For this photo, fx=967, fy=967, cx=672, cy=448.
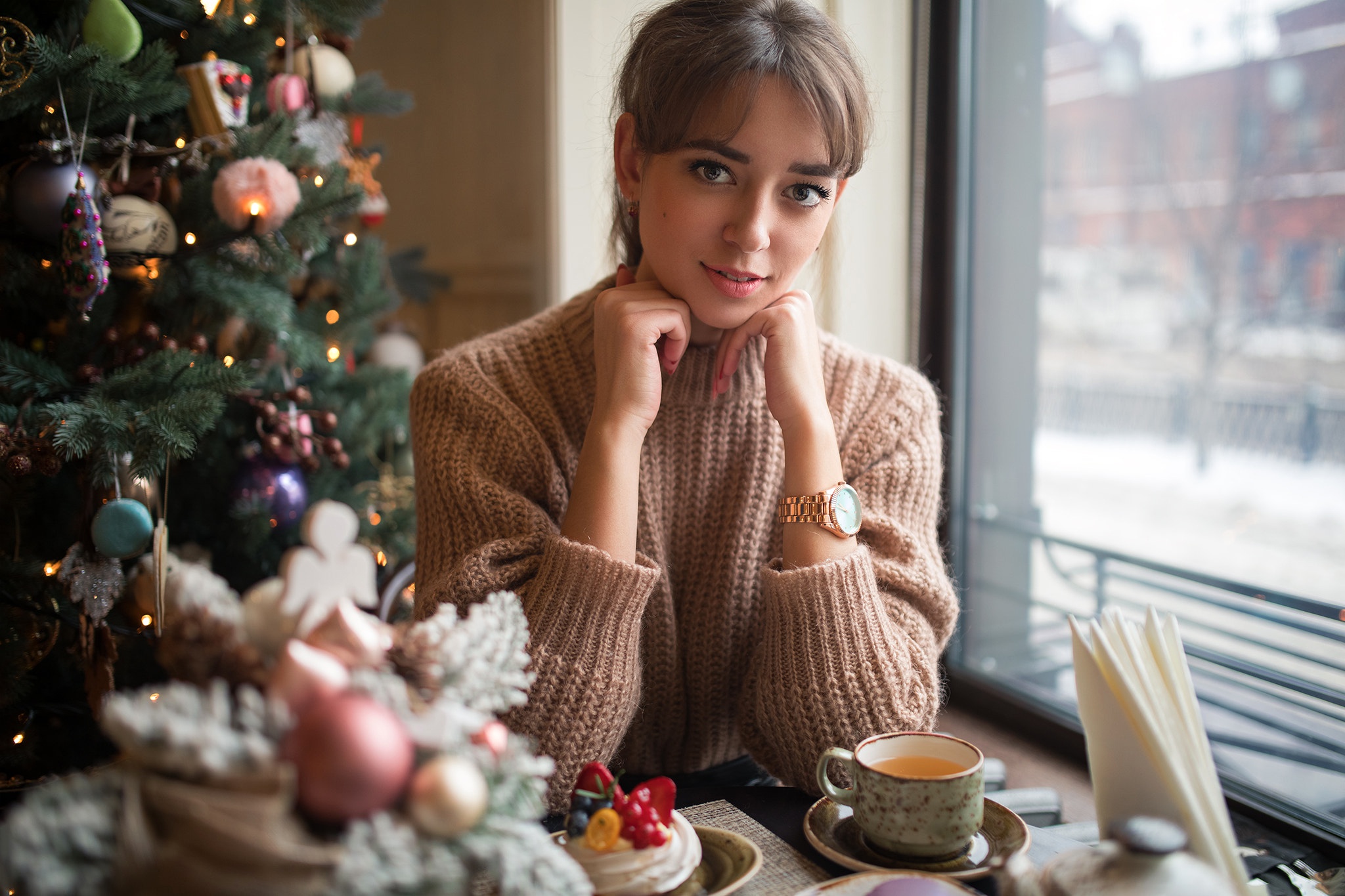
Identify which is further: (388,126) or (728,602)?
(388,126)

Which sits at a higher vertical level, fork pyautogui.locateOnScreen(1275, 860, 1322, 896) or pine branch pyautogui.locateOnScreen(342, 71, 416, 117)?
pine branch pyautogui.locateOnScreen(342, 71, 416, 117)

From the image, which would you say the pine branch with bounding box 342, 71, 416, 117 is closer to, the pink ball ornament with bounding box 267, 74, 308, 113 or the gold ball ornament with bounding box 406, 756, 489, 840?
the pink ball ornament with bounding box 267, 74, 308, 113

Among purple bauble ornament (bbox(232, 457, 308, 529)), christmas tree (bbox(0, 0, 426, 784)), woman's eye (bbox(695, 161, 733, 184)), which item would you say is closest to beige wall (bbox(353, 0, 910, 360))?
christmas tree (bbox(0, 0, 426, 784))

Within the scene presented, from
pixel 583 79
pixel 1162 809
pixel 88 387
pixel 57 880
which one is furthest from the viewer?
pixel 583 79

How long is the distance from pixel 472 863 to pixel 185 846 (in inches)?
5.3

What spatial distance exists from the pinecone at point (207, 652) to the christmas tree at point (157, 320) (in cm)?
87

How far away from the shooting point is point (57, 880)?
43 centimetres

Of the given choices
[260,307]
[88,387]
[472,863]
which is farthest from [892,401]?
[88,387]

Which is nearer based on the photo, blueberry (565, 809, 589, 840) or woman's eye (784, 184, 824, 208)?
blueberry (565, 809, 589, 840)

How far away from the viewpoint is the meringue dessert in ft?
2.10

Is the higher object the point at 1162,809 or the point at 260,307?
the point at 260,307

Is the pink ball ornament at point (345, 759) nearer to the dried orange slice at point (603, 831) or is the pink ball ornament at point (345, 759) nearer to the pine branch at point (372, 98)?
the dried orange slice at point (603, 831)

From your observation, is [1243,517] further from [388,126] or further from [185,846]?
[388,126]

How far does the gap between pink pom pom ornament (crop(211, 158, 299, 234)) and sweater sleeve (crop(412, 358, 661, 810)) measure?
49cm
